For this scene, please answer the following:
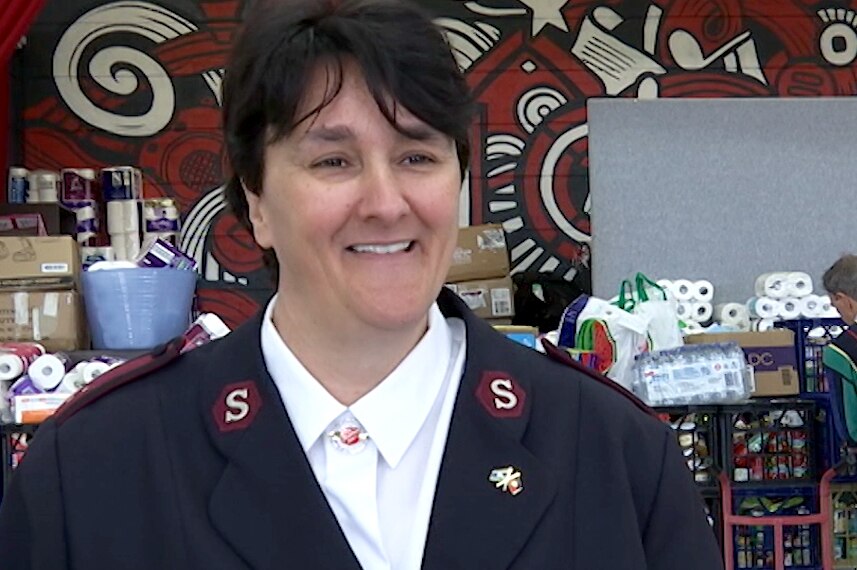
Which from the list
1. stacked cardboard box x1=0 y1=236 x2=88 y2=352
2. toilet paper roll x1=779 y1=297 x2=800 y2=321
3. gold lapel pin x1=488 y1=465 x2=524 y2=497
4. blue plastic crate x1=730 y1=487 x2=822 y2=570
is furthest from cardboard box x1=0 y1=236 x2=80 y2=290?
gold lapel pin x1=488 y1=465 x2=524 y2=497

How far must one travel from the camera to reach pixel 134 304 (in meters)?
5.25

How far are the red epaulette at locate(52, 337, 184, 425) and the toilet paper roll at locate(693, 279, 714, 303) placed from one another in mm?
5309

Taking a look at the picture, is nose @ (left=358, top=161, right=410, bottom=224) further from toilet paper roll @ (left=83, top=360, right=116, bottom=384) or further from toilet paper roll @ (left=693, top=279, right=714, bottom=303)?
toilet paper roll @ (left=693, top=279, right=714, bottom=303)

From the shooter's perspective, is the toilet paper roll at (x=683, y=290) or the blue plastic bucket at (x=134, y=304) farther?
the toilet paper roll at (x=683, y=290)

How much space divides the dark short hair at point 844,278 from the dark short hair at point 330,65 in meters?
4.62

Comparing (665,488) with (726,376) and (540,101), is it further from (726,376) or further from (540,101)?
(540,101)

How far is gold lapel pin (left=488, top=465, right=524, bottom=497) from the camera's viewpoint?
1401 millimetres

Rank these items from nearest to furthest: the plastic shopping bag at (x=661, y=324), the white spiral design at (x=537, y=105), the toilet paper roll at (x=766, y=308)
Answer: the plastic shopping bag at (x=661, y=324) → the toilet paper roll at (x=766, y=308) → the white spiral design at (x=537, y=105)

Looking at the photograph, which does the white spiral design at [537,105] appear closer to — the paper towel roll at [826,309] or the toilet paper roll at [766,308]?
the toilet paper roll at [766,308]

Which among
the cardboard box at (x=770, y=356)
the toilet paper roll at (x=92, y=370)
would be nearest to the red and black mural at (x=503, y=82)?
the cardboard box at (x=770, y=356)

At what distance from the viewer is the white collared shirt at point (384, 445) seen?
1.38 meters

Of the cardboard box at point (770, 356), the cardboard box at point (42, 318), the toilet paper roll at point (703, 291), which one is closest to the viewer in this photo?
the cardboard box at point (770, 356)

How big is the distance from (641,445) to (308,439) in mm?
351

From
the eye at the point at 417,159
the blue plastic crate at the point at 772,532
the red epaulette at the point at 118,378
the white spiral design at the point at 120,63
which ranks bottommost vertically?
the blue plastic crate at the point at 772,532
